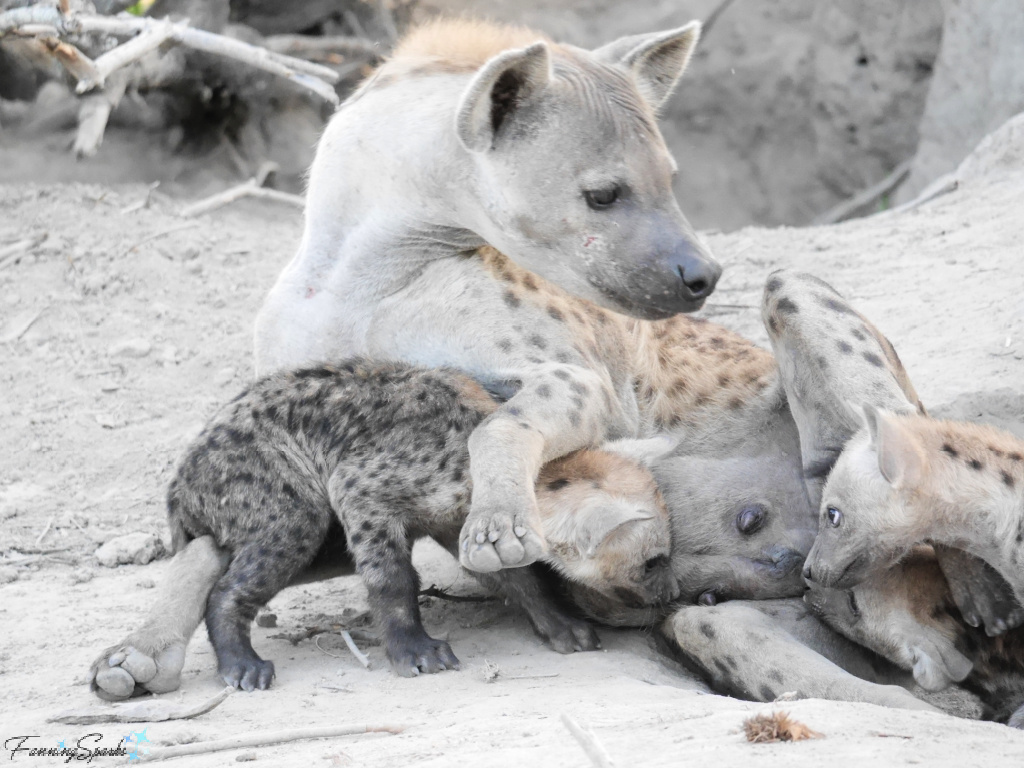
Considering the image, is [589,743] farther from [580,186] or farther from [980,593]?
[580,186]

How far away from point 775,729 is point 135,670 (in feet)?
4.34

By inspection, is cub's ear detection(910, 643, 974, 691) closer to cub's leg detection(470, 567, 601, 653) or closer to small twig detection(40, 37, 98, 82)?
cub's leg detection(470, 567, 601, 653)

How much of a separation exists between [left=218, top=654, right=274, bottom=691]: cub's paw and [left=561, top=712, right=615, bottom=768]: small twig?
0.84m

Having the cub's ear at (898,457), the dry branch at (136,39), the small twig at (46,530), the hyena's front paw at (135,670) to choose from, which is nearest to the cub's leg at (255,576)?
the hyena's front paw at (135,670)

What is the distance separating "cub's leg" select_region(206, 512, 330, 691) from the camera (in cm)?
265

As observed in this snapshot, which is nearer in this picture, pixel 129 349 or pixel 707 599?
pixel 707 599

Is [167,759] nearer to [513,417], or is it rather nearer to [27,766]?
[27,766]

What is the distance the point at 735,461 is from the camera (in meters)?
3.23

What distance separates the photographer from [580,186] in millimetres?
2768

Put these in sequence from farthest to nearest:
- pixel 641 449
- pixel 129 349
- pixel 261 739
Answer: pixel 129 349, pixel 641 449, pixel 261 739

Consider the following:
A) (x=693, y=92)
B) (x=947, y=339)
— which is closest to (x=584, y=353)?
(x=947, y=339)

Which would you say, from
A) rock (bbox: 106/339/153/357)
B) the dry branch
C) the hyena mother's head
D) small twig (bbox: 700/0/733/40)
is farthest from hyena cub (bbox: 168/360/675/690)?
small twig (bbox: 700/0/733/40)

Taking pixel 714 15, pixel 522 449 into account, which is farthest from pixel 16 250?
pixel 714 15

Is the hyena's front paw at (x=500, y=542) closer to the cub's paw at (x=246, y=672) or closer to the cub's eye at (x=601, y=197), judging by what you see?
the cub's paw at (x=246, y=672)
